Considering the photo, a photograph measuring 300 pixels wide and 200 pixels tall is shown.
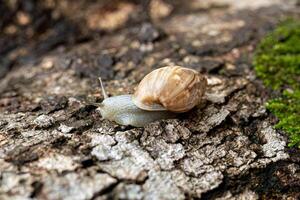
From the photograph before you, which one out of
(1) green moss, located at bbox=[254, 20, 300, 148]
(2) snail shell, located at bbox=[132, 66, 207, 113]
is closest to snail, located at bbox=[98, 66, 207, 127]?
(2) snail shell, located at bbox=[132, 66, 207, 113]

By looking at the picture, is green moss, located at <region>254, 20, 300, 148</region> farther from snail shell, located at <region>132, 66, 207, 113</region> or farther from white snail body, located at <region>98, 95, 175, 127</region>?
white snail body, located at <region>98, 95, 175, 127</region>

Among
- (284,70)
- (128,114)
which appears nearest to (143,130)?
(128,114)

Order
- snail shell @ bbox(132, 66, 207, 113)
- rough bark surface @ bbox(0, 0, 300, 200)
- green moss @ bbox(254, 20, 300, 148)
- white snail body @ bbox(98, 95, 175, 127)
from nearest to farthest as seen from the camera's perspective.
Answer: rough bark surface @ bbox(0, 0, 300, 200)
snail shell @ bbox(132, 66, 207, 113)
white snail body @ bbox(98, 95, 175, 127)
green moss @ bbox(254, 20, 300, 148)

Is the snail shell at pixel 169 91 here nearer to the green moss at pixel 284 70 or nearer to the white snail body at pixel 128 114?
the white snail body at pixel 128 114

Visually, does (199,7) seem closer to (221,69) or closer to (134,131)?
(221,69)

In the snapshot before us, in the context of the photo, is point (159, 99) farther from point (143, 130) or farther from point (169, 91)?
point (143, 130)

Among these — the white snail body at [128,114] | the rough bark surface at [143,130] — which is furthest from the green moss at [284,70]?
the white snail body at [128,114]
